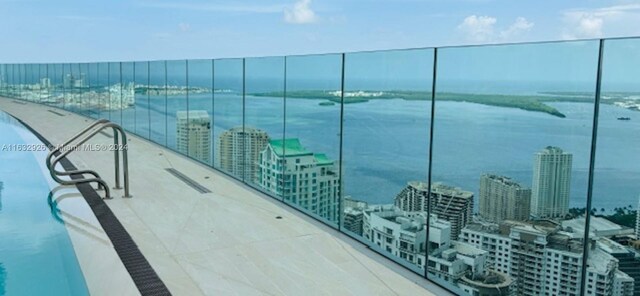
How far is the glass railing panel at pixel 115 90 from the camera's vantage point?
10.8 m

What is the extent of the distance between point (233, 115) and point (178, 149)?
73.3 inches

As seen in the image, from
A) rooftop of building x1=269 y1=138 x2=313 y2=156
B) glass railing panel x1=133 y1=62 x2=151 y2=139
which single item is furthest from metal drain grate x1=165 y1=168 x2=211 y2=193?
glass railing panel x1=133 y1=62 x2=151 y2=139

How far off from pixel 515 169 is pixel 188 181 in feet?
12.8

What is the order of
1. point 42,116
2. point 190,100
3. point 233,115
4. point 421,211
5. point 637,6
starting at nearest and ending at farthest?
point 421,211
point 233,115
point 190,100
point 637,6
point 42,116

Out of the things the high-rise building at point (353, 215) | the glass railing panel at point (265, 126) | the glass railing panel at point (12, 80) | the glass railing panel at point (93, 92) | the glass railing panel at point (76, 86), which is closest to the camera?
the high-rise building at point (353, 215)

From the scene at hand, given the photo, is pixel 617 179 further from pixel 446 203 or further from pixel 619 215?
pixel 446 203

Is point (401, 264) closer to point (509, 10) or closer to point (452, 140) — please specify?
point (452, 140)

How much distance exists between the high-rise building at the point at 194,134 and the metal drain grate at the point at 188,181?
24.5 inches

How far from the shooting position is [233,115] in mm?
6996

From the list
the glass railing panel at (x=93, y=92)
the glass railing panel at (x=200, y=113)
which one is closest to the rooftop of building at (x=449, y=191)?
the glass railing panel at (x=200, y=113)

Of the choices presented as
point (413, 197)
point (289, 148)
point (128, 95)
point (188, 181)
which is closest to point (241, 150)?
point (188, 181)

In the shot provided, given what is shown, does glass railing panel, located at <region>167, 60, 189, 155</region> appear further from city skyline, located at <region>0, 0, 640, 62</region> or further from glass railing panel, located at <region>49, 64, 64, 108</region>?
glass railing panel, located at <region>49, 64, 64, 108</region>

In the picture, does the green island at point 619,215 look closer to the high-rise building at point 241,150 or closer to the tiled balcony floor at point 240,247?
the tiled balcony floor at point 240,247

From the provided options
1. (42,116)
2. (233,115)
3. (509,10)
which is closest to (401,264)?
(233,115)
